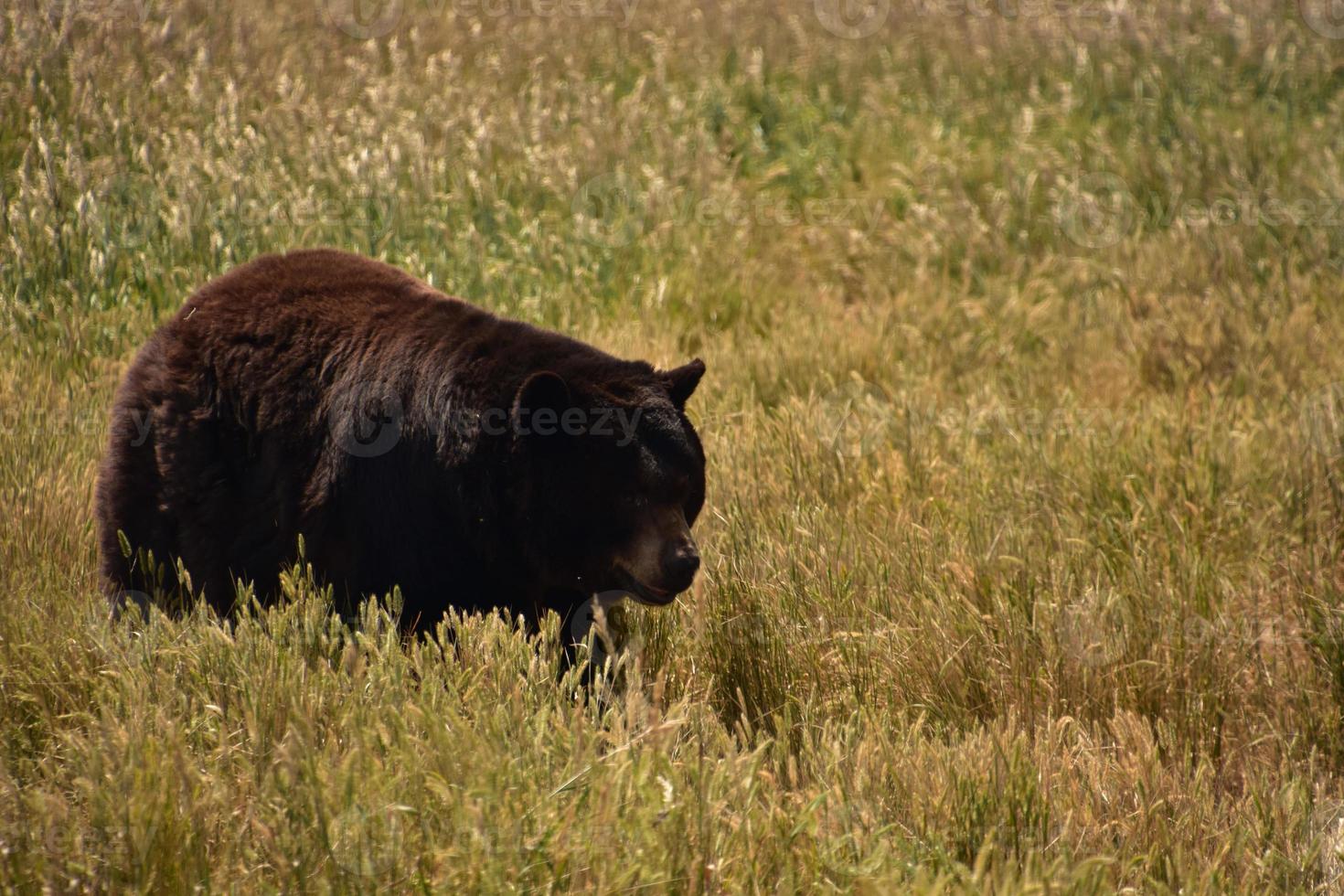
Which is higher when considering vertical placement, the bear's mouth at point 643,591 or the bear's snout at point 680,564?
the bear's snout at point 680,564

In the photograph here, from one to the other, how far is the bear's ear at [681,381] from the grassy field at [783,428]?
26.8 inches

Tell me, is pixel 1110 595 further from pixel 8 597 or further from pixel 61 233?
pixel 61 233

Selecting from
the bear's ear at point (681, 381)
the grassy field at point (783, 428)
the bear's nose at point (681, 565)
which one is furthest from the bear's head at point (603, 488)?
the grassy field at point (783, 428)

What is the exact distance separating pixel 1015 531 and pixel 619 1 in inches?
308

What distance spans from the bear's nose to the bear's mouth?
0.04 meters

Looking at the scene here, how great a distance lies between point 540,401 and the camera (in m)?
3.27

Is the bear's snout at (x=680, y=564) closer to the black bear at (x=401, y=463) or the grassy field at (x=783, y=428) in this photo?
the black bear at (x=401, y=463)

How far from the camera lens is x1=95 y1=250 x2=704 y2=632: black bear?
330 cm

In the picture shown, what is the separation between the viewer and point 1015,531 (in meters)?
4.34

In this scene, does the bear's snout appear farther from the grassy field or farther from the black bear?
the grassy field

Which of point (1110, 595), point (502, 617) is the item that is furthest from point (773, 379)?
point (502, 617)

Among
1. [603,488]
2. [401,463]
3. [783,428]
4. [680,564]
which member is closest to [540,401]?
[603,488]

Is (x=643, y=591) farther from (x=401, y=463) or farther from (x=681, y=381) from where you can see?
(x=401, y=463)

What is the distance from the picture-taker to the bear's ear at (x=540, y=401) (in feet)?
10.6
